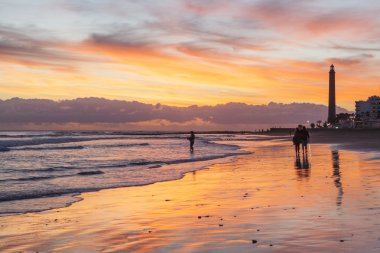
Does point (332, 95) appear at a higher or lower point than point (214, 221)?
higher

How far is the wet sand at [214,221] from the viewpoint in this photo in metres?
7.93

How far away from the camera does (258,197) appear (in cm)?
1361

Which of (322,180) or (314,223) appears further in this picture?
(322,180)

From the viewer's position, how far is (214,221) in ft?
33.3

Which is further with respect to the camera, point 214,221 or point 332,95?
point 332,95

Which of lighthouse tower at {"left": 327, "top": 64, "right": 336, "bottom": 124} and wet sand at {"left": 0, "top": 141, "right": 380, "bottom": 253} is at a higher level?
lighthouse tower at {"left": 327, "top": 64, "right": 336, "bottom": 124}

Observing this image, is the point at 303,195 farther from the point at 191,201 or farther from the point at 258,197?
the point at 191,201

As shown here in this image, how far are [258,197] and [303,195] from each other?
1326 millimetres

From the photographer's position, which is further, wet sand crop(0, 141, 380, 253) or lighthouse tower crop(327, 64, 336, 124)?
lighthouse tower crop(327, 64, 336, 124)

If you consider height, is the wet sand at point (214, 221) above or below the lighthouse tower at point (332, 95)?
below

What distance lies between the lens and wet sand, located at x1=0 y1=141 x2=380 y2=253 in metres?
7.93

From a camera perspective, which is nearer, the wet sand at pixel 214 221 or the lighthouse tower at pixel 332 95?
the wet sand at pixel 214 221

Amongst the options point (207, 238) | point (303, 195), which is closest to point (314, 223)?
point (207, 238)

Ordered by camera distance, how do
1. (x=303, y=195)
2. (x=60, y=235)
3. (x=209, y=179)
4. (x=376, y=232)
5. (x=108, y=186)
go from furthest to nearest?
(x=209, y=179) < (x=108, y=186) < (x=303, y=195) < (x=60, y=235) < (x=376, y=232)
